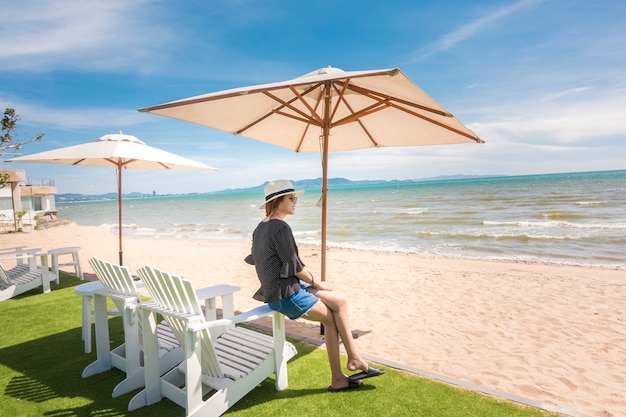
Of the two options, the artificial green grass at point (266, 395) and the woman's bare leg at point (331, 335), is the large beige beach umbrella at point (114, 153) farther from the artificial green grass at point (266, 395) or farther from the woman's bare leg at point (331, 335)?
the woman's bare leg at point (331, 335)

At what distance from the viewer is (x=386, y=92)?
370cm

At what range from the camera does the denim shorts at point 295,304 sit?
115 inches

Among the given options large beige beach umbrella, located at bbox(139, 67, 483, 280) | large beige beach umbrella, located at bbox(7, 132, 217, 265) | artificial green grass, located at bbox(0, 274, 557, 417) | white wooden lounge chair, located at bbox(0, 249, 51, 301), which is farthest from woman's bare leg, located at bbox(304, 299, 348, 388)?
white wooden lounge chair, located at bbox(0, 249, 51, 301)

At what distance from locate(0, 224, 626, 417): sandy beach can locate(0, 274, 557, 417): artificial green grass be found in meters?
0.70

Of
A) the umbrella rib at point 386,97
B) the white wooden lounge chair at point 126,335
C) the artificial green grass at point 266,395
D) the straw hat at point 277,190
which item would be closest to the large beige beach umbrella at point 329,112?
the umbrella rib at point 386,97

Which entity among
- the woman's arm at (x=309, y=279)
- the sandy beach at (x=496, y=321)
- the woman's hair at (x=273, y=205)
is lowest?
the sandy beach at (x=496, y=321)

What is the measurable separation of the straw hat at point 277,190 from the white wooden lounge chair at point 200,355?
3.01ft

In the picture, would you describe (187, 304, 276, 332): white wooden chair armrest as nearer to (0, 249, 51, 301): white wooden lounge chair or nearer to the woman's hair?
the woman's hair

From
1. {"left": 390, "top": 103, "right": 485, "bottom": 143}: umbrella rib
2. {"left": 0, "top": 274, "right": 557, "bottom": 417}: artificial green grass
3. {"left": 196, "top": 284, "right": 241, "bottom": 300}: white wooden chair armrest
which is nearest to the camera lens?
{"left": 0, "top": 274, "right": 557, "bottom": 417}: artificial green grass

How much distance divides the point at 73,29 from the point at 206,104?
7.76 meters

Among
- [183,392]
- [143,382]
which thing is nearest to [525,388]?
[183,392]

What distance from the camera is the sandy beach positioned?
3664 mm

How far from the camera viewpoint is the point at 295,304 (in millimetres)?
2912

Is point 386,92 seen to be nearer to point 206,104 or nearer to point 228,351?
point 206,104
